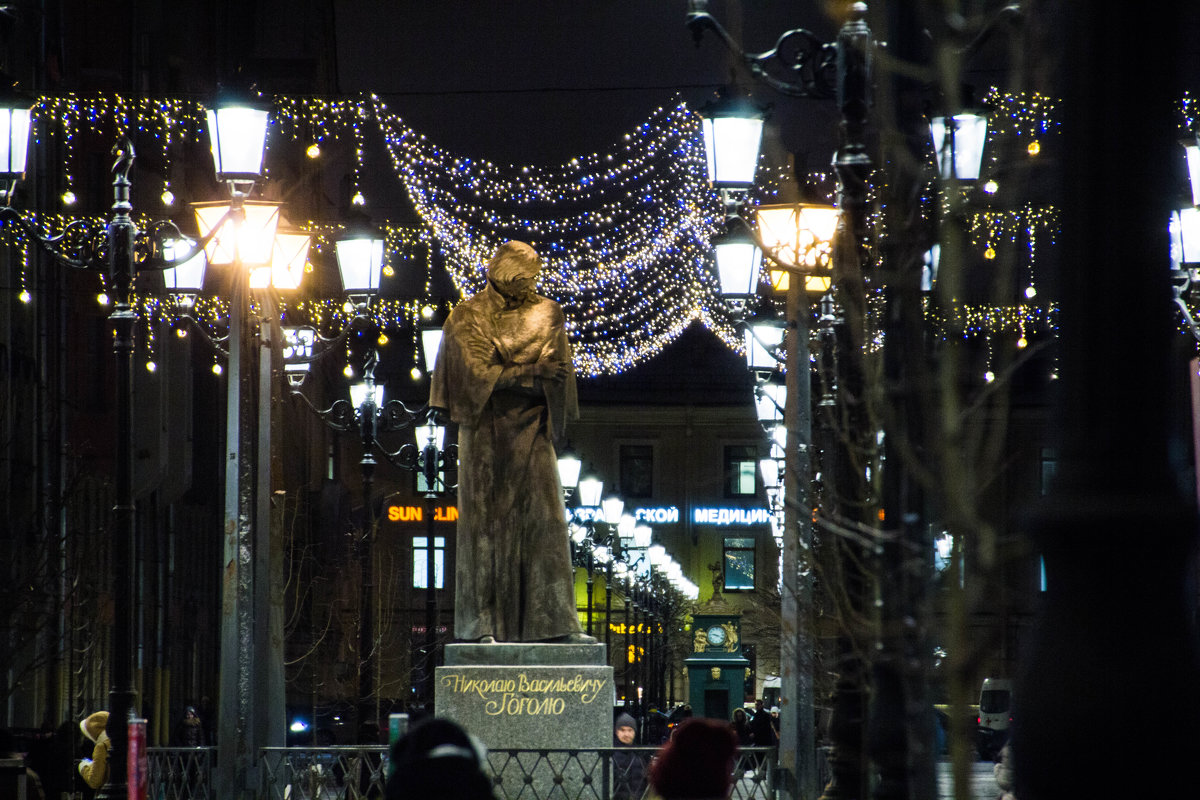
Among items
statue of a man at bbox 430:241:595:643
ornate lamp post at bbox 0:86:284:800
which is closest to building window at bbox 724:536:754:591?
ornate lamp post at bbox 0:86:284:800

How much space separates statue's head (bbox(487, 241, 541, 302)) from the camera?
12411 millimetres

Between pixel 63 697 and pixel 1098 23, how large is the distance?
30.6 m

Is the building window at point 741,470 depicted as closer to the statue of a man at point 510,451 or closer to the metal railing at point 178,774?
the metal railing at point 178,774

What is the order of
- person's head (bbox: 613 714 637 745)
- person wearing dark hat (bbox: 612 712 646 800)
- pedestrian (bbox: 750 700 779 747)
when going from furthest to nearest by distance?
pedestrian (bbox: 750 700 779 747), person's head (bbox: 613 714 637 745), person wearing dark hat (bbox: 612 712 646 800)

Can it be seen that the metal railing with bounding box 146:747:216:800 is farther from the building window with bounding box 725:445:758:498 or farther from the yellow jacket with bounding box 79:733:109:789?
the building window with bounding box 725:445:758:498

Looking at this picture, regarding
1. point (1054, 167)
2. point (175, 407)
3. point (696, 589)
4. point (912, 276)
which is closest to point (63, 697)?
point (175, 407)

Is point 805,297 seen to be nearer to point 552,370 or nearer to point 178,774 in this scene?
point 552,370

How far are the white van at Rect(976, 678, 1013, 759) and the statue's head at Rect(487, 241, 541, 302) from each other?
36975 millimetres

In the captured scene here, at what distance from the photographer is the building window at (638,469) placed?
80.6 m

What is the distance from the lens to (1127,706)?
340cm

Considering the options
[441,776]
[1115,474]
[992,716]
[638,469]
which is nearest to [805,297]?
[441,776]

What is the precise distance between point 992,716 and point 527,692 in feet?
130

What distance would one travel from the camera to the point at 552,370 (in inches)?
479

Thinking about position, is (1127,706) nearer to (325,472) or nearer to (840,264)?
(840,264)
